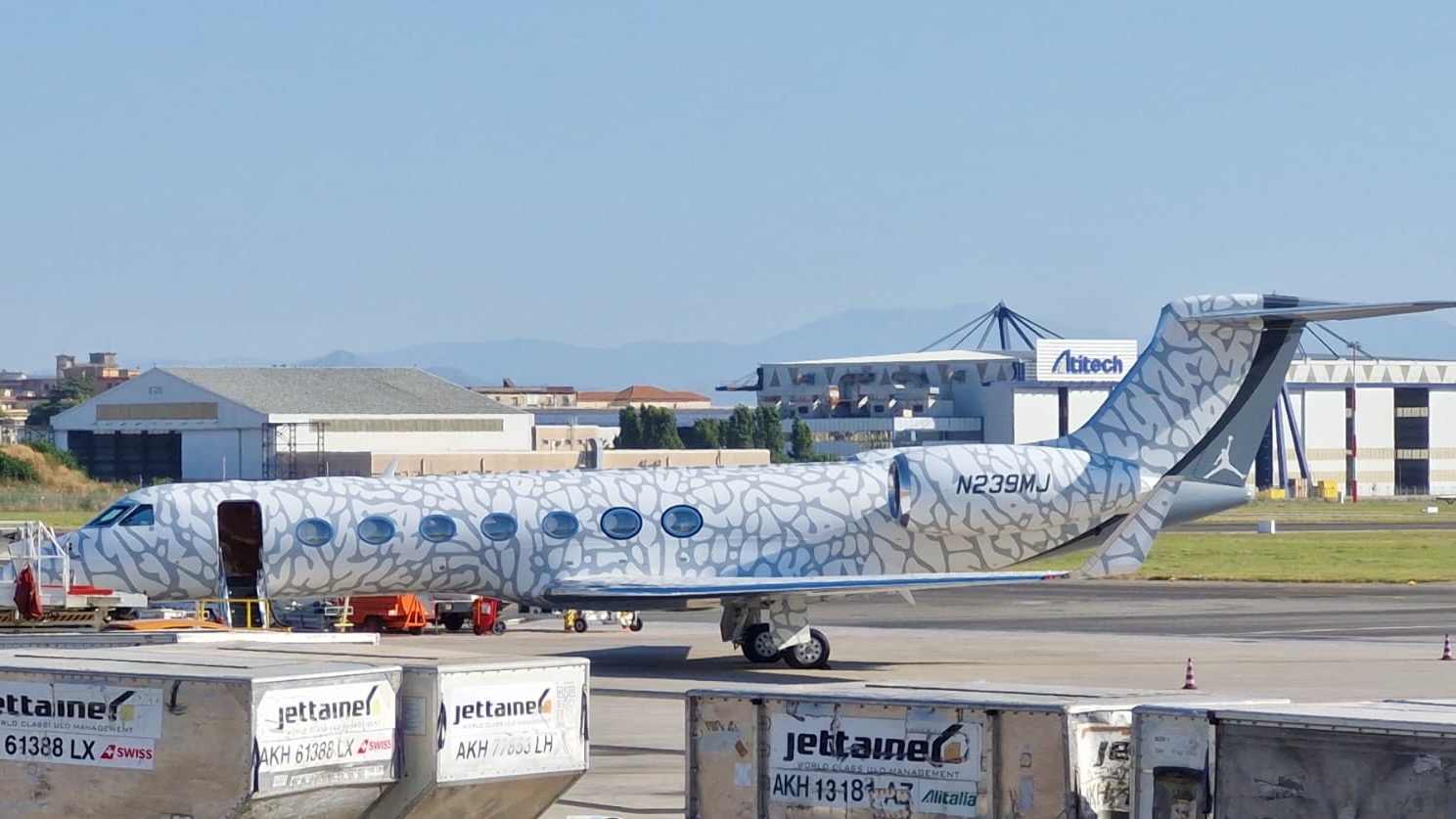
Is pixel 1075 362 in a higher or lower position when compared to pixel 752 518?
higher

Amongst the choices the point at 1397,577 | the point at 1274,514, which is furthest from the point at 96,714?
the point at 1274,514

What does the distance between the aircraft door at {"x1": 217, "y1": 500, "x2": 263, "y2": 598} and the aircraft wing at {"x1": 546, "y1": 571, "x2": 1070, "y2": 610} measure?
4.31 meters

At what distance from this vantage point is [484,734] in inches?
499

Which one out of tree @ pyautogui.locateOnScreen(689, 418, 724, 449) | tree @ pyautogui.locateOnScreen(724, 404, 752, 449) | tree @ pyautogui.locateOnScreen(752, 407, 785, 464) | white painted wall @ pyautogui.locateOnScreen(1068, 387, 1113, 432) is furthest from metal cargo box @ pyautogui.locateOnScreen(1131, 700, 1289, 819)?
tree @ pyautogui.locateOnScreen(752, 407, 785, 464)

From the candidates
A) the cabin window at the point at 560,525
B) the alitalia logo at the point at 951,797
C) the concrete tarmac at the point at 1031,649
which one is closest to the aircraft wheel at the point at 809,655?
the concrete tarmac at the point at 1031,649

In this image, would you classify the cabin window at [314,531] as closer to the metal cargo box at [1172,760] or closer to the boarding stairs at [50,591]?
the boarding stairs at [50,591]

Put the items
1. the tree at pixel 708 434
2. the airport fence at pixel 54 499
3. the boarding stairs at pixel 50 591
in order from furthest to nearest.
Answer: the tree at pixel 708 434, the airport fence at pixel 54 499, the boarding stairs at pixel 50 591

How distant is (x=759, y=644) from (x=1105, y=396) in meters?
99.2

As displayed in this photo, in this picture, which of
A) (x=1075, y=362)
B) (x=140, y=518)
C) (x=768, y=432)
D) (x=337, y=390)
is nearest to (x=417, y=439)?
(x=337, y=390)

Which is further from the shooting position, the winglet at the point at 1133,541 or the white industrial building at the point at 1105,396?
the white industrial building at the point at 1105,396

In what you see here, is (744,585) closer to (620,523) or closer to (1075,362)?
(620,523)

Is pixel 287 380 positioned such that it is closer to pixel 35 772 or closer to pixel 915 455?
pixel 915 455

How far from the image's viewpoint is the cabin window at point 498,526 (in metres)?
28.4

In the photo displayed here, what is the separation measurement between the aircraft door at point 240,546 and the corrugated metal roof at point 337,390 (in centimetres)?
6514
